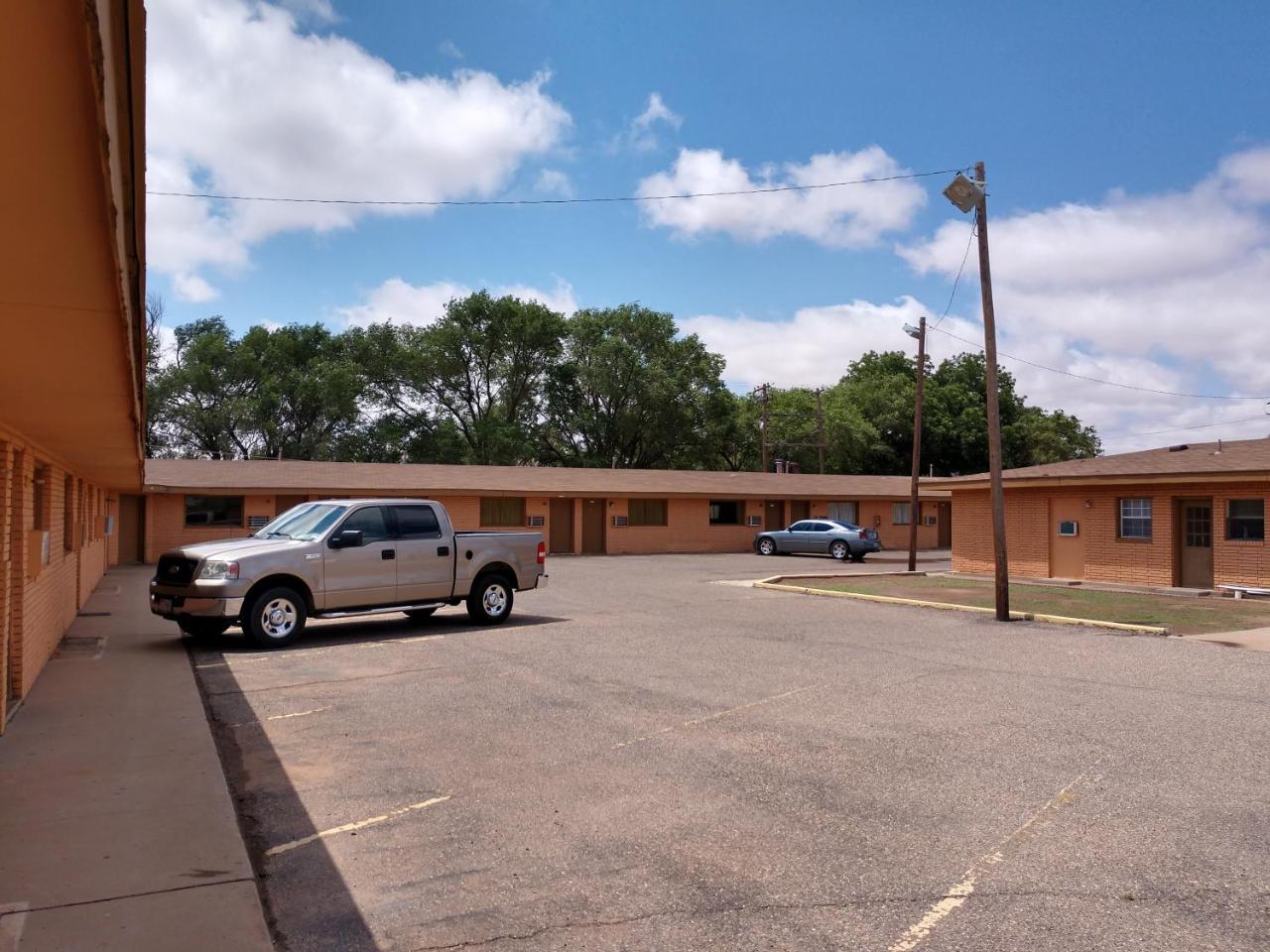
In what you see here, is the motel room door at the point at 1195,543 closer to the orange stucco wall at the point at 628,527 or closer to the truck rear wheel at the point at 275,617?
the truck rear wheel at the point at 275,617

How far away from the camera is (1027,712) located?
→ 8461 millimetres

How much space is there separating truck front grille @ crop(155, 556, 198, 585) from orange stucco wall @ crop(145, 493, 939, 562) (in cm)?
1836

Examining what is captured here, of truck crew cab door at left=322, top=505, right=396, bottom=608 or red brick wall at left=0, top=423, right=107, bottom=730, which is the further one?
truck crew cab door at left=322, top=505, right=396, bottom=608

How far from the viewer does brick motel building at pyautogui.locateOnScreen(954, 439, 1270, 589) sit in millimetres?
20516

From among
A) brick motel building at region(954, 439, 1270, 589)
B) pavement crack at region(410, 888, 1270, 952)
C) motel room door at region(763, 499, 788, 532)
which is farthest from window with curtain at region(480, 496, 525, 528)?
pavement crack at region(410, 888, 1270, 952)

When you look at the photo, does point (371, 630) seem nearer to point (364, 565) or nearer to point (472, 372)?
point (364, 565)

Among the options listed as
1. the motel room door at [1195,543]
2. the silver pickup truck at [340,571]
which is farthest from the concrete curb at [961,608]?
the motel room door at [1195,543]

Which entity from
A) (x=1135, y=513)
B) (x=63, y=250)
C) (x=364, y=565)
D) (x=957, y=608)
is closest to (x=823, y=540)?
(x=1135, y=513)

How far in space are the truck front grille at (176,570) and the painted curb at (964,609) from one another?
12.4 meters

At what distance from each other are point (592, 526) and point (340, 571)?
24.2 m

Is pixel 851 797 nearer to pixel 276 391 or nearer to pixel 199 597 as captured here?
pixel 199 597

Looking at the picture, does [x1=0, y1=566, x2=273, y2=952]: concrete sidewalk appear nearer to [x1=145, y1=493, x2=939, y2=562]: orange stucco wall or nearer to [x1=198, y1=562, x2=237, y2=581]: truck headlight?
[x1=198, y1=562, x2=237, y2=581]: truck headlight

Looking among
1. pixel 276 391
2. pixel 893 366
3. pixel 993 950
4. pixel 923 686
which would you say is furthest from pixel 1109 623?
pixel 893 366

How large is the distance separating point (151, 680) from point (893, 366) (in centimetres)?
7510
